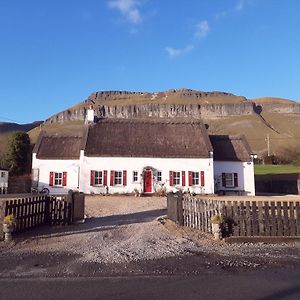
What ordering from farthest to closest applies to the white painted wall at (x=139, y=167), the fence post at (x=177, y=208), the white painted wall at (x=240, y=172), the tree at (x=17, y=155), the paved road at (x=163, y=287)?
1. the tree at (x=17, y=155)
2. the white painted wall at (x=240, y=172)
3. the white painted wall at (x=139, y=167)
4. the fence post at (x=177, y=208)
5. the paved road at (x=163, y=287)

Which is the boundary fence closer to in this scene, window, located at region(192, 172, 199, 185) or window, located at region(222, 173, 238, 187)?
window, located at region(192, 172, 199, 185)

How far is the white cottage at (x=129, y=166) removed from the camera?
102 feet

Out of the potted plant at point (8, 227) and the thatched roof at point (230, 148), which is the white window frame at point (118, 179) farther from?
the potted plant at point (8, 227)

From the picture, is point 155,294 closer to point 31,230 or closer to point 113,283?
point 113,283

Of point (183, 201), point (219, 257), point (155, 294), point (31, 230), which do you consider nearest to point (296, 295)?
point (155, 294)

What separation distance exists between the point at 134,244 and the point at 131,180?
21.7 meters

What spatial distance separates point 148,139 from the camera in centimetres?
3406

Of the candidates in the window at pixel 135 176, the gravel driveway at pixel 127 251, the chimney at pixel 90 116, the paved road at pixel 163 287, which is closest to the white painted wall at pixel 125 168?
the window at pixel 135 176

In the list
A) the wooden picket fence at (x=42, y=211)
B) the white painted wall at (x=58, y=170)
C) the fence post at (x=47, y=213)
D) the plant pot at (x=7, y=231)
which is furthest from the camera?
the white painted wall at (x=58, y=170)

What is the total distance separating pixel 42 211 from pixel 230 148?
2495 cm

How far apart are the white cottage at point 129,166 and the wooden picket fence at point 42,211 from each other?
1768 centimetres

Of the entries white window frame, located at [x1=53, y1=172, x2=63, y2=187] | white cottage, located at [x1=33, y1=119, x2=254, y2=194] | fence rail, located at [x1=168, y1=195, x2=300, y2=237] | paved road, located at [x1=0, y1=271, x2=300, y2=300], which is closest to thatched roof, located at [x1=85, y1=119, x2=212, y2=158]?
white cottage, located at [x1=33, y1=119, x2=254, y2=194]

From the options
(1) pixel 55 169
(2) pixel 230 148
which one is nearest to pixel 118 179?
(1) pixel 55 169

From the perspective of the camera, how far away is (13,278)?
6.28 meters
